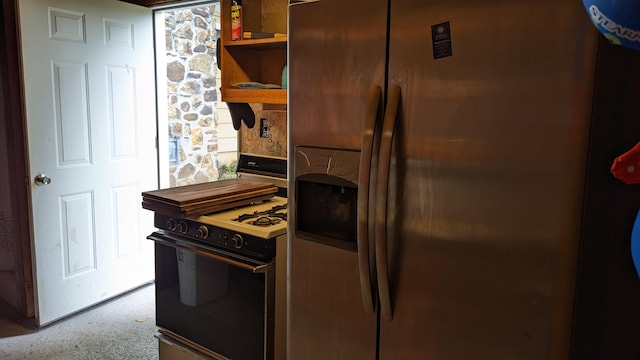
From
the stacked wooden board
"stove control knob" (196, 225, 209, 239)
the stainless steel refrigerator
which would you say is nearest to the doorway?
the stacked wooden board

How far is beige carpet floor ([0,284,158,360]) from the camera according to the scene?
2.52 meters

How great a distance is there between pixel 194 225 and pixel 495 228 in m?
1.34

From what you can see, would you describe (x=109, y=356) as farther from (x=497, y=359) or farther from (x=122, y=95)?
(x=497, y=359)

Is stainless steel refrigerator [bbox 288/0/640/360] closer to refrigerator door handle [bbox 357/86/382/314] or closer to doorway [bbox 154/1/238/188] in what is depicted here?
refrigerator door handle [bbox 357/86/382/314]

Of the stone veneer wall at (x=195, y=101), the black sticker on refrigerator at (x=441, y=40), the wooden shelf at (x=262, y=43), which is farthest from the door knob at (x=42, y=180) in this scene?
the black sticker on refrigerator at (x=441, y=40)

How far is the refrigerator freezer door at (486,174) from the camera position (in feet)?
3.28

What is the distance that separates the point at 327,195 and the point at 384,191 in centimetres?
31

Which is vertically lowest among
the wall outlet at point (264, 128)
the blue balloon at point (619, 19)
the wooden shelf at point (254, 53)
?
the wall outlet at point (264, 128)

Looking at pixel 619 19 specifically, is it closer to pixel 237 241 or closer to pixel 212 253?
pixel 237 241

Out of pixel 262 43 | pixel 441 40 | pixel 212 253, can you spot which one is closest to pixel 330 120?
pixel 441 40

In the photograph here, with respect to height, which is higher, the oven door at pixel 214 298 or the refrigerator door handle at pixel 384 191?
the refrigerator door handle at pixel 384 191

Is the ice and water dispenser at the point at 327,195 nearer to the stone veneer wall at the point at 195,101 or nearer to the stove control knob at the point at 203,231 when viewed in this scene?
the stove control knob at the point at 203,231

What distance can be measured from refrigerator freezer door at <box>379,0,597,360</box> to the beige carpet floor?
6.32 feet

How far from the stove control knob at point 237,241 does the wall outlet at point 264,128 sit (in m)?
0.88
